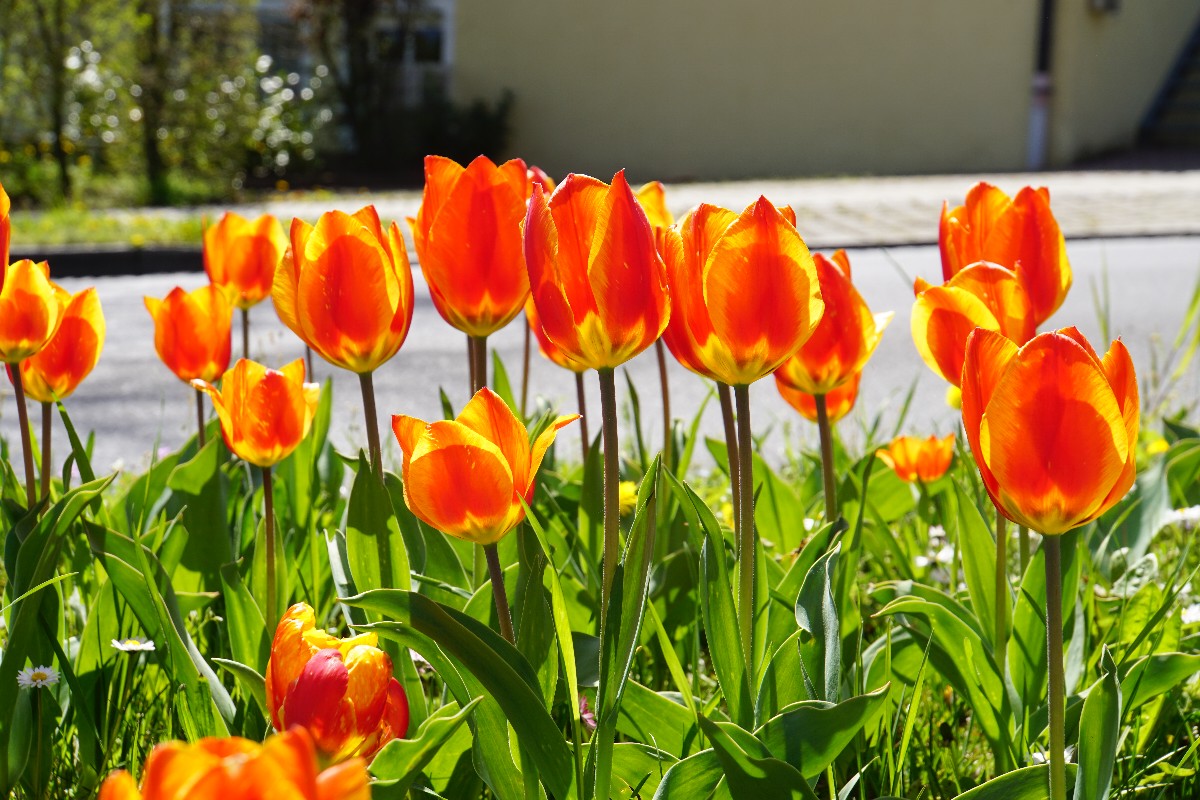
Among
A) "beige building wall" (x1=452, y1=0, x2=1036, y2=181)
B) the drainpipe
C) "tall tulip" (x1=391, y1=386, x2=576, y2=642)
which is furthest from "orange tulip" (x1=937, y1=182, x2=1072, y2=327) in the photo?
the drainpipe

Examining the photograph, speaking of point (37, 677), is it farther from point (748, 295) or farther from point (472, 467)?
point (748, 295)

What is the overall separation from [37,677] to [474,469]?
2.12 ft

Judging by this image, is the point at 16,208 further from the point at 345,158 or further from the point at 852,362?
the point at 852,362

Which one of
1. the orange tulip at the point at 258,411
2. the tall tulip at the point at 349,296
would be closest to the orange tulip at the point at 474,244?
the tall tulip at the point at 349,296

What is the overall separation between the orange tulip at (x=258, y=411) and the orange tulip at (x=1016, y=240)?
0.77 m

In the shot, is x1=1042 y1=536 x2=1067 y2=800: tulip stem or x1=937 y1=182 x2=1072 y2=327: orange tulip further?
x1=937 y1=182 x2=1072 y2=327: orange tulip

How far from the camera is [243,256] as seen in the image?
6.94ft

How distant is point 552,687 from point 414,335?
5.75 m

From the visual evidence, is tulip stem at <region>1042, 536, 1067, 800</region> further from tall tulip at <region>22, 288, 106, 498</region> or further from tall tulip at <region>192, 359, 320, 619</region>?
tall tulip at <region>22, 288, 106, 498</region>

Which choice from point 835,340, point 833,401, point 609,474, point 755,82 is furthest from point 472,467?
point 755,82

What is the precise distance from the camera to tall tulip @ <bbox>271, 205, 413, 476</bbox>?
129cm

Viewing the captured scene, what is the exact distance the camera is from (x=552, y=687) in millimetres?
1272

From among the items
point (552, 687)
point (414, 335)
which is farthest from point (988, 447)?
point (414, 335)

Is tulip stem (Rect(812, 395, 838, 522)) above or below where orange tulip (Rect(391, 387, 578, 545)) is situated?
below
